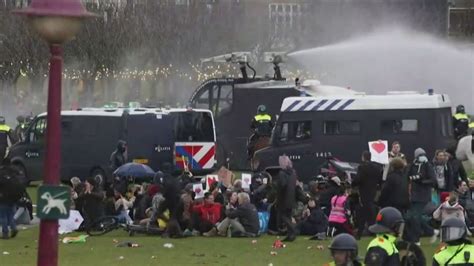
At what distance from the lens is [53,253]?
12586 mm

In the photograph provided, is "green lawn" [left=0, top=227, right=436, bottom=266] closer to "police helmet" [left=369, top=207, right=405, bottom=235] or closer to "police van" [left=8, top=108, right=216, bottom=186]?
"police helmet" [left=369, top=207, right=405, bottom=235]

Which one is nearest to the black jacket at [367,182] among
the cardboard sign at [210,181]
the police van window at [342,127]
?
the cardboard sign at [210,181]

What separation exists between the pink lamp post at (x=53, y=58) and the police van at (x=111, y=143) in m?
22.2

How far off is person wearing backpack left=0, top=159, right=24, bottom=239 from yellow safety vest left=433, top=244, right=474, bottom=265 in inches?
500

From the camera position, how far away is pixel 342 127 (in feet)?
107

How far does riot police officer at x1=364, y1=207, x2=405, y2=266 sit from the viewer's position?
41.7ft

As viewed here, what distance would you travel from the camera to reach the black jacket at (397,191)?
2320cm

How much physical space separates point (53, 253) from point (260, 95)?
26.5 metres

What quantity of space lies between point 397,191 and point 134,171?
862 centimetres

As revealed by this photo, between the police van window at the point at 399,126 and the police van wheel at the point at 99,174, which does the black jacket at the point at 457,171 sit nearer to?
the police van window at the point at 399,126

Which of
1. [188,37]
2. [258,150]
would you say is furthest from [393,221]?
[188,37]

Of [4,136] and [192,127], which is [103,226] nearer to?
[192,127]

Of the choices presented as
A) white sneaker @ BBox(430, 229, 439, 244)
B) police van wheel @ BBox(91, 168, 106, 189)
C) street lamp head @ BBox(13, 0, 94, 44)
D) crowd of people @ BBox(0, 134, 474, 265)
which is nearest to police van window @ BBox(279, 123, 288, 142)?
police van wheel @ BBox(91, 168, 106, 189)

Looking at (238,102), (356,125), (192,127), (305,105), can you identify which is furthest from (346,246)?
(238,102)
